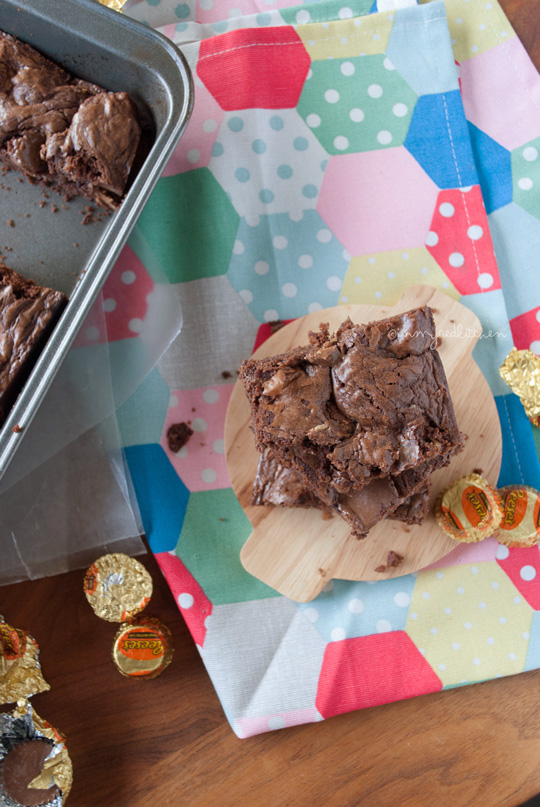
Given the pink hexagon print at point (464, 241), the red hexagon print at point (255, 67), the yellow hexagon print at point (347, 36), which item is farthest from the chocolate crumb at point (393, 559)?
the yellow hexagon print at point (347, 36)

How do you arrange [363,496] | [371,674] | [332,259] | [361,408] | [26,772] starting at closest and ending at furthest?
1. [361,408]
2. [363,496]
3. [26,772]
4. [371,674]
5. [332,259]

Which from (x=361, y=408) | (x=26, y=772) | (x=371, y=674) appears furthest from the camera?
(x=371, y=674)

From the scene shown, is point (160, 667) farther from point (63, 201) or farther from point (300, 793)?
point (63, 201)

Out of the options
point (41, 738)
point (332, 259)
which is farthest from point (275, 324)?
point (41, 738)

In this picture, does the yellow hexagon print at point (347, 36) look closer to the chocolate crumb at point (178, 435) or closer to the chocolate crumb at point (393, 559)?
the chocolate crumb at point (178, 435)

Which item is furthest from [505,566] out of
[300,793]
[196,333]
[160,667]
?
[196,333]

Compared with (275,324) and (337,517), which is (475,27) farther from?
(337,517)

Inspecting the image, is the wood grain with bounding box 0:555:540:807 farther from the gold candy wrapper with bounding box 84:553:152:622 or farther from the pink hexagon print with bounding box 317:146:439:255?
the pink hexagon print with bounding box 317:146:439:255
